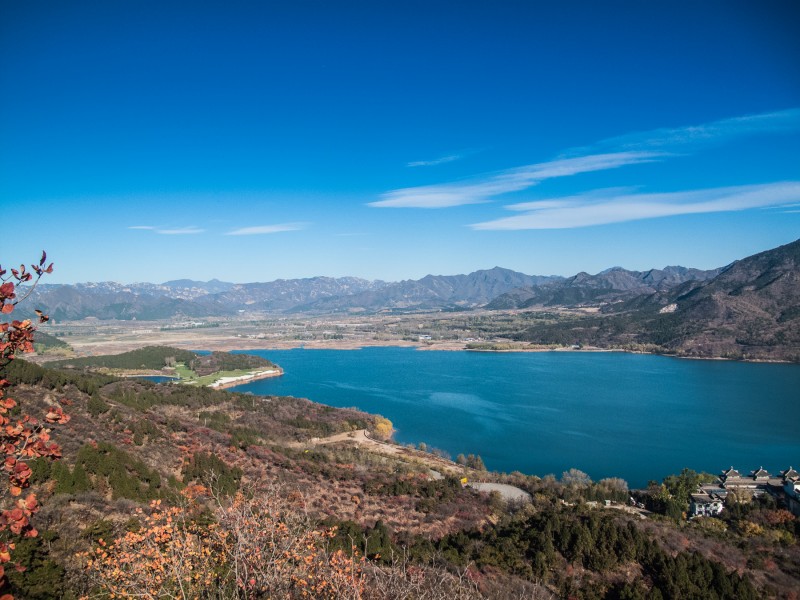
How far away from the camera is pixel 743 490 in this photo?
21.9 meters

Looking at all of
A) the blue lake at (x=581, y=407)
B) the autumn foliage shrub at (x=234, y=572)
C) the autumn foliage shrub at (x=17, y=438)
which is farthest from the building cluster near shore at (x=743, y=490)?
the autumn foliage shrub at (x=17, y=438)

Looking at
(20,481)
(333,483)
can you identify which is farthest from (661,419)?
(20,481)

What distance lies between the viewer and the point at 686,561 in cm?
1192

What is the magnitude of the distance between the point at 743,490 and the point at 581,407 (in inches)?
807

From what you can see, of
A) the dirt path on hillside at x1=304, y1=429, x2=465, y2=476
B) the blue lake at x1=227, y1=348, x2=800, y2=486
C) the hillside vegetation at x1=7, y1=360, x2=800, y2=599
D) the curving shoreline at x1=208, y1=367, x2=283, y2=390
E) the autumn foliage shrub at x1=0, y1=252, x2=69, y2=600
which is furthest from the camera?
the curving shoreline at x1=208, y1=367, x2=283, y2=390

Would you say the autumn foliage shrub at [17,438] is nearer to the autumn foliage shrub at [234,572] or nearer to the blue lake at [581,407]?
the autumn foliage shrub at [234,572]

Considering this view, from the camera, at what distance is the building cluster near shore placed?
20266 millimetres

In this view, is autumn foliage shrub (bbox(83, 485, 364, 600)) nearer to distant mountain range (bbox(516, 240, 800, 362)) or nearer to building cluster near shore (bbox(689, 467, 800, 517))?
building cluster near shore (bbox(689, 467, 800, 517))

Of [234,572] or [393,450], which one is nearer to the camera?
[234,572]

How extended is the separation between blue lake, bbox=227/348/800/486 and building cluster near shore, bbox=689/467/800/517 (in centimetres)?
371

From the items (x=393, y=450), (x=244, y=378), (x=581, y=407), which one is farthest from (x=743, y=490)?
(x=244, y=378)

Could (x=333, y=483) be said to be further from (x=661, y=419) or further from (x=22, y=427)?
(x=661, y=419)

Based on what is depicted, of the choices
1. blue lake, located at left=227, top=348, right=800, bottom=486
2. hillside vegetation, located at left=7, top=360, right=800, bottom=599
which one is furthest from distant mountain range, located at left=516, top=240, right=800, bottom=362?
hillside vegetation, located at left=7, top=360, right=800, bottom=599

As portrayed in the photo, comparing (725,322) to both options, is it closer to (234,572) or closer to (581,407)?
(581,407)
